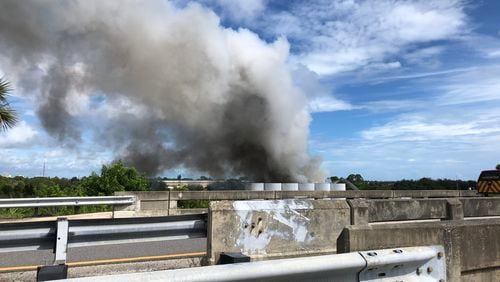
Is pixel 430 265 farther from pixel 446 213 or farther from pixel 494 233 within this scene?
pixel 446 213

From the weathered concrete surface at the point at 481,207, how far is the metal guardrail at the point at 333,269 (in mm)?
6244

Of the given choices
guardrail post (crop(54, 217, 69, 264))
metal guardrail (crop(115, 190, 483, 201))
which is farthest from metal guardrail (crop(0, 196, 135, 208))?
guardrail post (crop(54, 217, 69, 264))

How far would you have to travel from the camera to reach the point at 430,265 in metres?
3.82

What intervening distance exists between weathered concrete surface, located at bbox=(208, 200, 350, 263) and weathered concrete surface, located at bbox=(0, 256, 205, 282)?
27.0 inches

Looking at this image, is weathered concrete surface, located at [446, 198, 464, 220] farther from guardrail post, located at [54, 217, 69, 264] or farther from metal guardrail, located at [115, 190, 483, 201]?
metal guardrail, located at [115, 190, 483, 201]

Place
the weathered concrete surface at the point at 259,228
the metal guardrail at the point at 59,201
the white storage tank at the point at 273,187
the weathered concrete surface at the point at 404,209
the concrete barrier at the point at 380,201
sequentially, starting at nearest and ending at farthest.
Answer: the weathered concrete surface at the point at 259,228, the weathered concrete surface at the point at 404,209, the concrete barrier at the point at 380,201, the metal guardrail at the point at 59,201, the white storage tank at the point at 273,187

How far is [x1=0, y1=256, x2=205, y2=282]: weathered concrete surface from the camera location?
559 cm

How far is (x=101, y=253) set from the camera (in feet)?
27.4

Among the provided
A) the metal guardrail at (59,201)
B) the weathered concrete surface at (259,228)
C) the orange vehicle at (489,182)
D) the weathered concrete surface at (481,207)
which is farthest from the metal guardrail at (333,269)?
the orange vehicle at (489,182)

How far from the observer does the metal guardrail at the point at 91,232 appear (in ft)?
12.5

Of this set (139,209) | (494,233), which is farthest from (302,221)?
(139,209)

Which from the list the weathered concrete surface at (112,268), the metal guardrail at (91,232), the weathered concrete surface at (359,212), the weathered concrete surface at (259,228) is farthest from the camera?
the weathered concrete surface at (359,212)

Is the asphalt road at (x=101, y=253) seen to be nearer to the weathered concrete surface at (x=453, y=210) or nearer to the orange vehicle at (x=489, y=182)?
the weathered concrete surface at (x=453, y=210)

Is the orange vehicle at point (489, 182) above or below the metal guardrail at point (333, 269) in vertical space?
above
